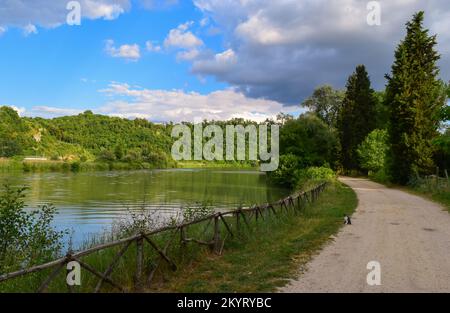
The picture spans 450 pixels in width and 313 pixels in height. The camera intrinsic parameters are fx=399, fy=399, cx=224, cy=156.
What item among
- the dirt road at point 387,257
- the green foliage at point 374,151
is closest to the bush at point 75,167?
the green foliage at point 374,151

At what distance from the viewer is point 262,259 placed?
944cm

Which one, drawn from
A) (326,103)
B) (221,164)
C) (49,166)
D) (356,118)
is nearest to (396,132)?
(356,118)

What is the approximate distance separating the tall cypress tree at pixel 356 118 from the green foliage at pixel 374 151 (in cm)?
673

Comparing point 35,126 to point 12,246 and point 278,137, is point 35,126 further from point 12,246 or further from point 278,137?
point 12,246

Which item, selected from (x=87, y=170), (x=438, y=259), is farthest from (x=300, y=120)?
(x=87, y=170)

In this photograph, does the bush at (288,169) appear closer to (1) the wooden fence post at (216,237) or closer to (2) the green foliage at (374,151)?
(2) the green foliage at (374,151)

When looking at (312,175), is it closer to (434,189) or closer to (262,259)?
(434,189)

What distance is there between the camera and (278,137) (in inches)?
1849

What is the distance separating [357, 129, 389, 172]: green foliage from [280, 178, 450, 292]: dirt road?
34.6 metres

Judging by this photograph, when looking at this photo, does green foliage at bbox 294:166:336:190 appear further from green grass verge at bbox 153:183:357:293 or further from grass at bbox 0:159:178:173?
grass at bbox 0:159:178:173

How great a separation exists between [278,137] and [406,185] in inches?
633

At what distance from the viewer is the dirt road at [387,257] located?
24.0 feet

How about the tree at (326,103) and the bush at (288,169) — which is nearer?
the bush at (288,169)

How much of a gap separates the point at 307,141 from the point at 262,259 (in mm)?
37893
